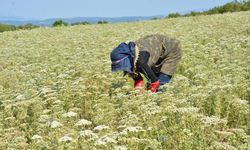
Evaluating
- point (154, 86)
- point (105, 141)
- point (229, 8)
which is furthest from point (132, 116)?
point (229, 8)

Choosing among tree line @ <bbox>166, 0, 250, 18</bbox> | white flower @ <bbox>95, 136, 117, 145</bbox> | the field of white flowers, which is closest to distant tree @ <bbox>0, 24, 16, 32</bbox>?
tree line @ <bbox>166, 0, 250, 18</bbox>

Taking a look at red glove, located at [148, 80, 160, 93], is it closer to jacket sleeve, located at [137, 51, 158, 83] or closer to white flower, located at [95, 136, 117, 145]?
jacket sleeve, located at [137, 51, 158, 83]

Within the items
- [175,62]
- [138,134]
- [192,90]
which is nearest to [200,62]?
[175,62]

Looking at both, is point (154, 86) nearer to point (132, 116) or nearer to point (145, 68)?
point (145, 68)

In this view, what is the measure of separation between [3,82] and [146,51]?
16.9ft

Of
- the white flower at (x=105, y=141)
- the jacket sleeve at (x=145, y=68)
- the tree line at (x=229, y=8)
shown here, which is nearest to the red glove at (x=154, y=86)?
the jacket sleeve at (x=145, y=68)

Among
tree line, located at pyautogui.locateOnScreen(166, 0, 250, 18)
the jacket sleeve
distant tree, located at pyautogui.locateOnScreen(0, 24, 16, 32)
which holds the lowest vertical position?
distant tree, located at pyautogui.locateOnScreen(0, 24, 16, 32)

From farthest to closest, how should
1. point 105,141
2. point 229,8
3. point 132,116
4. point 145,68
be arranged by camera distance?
point 229,8
point 145,68
point 132,116
point 105,141

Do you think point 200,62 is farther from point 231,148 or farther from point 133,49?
point 231,148

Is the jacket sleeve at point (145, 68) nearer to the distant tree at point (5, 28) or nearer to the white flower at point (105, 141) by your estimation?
the white flower at point (105, 141)

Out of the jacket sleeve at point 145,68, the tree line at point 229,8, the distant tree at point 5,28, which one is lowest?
the distant tree at point 5,28

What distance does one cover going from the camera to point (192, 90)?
7.19m

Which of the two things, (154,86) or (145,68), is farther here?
(154,86)

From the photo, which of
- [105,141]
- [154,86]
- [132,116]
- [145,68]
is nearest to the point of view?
[105,141]
